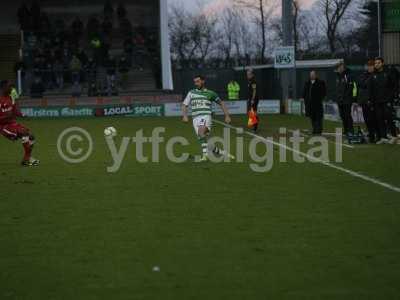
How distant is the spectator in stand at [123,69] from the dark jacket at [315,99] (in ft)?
69.0

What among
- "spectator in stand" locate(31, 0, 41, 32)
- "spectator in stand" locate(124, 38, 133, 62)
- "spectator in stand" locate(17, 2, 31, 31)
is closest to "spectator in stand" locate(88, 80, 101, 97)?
"spectator in stand" locate(124, 38, 133, 62)

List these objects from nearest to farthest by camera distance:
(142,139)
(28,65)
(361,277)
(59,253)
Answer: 1. (361,277)
2. (59,253)
3. (142,139)
4. (28,65)

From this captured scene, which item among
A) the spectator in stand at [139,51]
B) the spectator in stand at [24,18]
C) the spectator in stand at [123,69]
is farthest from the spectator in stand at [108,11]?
the spectator in stand at [123,69]

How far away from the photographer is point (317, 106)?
85.3 feet

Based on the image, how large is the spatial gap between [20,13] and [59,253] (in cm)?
4295

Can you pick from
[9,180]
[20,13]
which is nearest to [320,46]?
[20,13]

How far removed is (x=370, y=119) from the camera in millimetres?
22234

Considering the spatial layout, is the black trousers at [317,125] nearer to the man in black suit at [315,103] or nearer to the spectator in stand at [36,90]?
the man in black suit at [315,103]

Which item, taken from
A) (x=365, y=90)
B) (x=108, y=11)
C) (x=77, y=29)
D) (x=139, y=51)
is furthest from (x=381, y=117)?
(x=108, y=11)

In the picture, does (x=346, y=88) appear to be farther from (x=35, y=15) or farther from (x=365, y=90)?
(x=35, y=15)

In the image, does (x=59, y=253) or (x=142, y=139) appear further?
(x=142, y=139)

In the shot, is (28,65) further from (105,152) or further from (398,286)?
(398,286)

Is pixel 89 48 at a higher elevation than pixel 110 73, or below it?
higher

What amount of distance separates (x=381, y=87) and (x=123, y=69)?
26213 mm
